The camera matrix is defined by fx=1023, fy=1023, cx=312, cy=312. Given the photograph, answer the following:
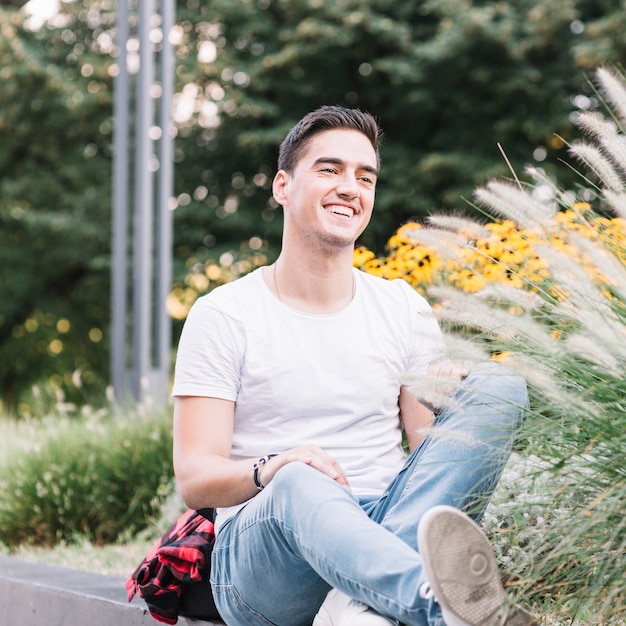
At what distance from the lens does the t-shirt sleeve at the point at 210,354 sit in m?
2.49

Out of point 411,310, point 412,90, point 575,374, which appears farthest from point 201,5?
point 575,374

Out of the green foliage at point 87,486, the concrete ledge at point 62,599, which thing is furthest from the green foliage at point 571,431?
the green foliage at point 87,486

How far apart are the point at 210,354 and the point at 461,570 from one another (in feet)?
3.04

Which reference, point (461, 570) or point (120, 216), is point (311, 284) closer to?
point (461, 570)

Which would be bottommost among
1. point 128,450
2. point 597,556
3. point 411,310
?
point 128,450

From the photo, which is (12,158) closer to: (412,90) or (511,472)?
(412,90)

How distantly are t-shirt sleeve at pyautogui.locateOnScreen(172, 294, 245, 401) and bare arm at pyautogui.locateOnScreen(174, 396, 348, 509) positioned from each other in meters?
0.03

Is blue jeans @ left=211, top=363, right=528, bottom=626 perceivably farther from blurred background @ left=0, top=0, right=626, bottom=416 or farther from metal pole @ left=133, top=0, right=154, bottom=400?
blurred background @ left=0, top=0, right=626, bottom=416

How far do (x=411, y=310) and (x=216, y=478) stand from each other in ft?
2.57

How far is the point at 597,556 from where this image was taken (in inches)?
75.5

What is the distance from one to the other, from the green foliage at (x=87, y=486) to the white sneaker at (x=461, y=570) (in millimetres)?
3241

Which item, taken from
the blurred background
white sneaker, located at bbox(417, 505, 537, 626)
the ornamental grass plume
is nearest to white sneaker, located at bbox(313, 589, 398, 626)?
white sneaker, located at bbox(417, 505, 537, 626)

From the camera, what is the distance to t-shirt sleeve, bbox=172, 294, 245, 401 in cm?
249

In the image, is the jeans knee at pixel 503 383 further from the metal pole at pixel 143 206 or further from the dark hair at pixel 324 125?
the metal pole at pixel 143 206
